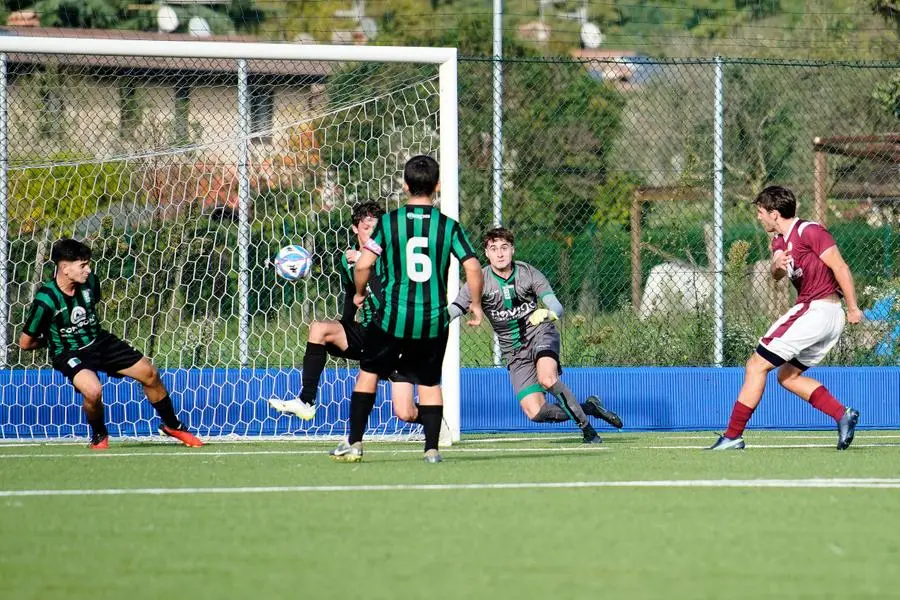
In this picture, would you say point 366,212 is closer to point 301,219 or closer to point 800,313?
point 301,219

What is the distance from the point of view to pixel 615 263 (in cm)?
1294

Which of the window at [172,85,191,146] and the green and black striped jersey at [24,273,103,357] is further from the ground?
the window at [172,85,191,146]

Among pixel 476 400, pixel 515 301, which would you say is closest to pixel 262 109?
pixel 476 400

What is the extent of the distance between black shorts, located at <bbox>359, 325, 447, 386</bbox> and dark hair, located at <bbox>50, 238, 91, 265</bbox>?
2.62 meters

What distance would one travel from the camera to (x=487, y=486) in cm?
677

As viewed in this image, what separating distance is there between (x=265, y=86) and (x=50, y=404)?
307cm

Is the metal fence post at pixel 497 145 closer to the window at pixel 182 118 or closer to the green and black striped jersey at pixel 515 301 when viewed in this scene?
the green and black striped jersey at pixel 515 301

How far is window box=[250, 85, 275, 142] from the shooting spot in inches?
462

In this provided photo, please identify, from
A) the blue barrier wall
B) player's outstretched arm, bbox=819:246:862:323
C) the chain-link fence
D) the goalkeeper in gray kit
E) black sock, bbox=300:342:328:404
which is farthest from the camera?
the chain-link fence

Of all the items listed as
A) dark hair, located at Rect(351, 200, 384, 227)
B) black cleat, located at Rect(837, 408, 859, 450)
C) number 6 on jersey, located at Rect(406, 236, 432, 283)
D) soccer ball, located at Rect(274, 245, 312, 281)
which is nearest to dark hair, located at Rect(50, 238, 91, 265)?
soccer ball, located at Rect(274, 245, 312, 281)

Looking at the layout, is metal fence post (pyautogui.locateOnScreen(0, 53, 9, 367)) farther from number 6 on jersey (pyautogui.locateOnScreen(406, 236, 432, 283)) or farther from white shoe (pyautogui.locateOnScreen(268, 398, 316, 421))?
number 6 on jersey (pyautogui.locateOnScreen(406, 236, 432, 283))

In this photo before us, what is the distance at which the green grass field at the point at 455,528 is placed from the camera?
4.30m

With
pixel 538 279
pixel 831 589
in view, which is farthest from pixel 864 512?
pixel 538 279

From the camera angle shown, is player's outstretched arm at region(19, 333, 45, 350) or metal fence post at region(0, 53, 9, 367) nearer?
player's outstretched arm at region(19, 333, 45, 350)
